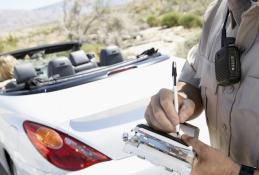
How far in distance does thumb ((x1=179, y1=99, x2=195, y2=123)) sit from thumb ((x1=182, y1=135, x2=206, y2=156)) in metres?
0.19

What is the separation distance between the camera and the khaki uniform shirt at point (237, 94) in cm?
133

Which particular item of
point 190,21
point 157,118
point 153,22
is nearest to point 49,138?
point 157,118

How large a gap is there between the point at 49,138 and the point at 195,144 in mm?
1758

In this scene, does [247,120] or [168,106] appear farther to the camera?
[168,106]

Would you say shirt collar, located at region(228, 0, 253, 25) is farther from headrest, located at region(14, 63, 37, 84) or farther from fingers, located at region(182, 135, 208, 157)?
headrest, located at region(14, 63, 37, 84)

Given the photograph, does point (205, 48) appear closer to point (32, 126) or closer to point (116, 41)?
point (32, 126)

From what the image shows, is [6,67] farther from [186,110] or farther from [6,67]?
[186,110]

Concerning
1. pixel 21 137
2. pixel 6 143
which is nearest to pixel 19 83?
pixel 6 143

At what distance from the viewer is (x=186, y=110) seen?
64.0 inches

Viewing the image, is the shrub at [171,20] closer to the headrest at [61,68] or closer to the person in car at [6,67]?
the person in car at [6,67]

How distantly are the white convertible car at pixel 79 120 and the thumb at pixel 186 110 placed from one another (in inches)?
44.8

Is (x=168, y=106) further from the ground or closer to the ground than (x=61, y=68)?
further from the ground

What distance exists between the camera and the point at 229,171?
4.26 ft

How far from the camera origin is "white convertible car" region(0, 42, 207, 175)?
2.85 m
